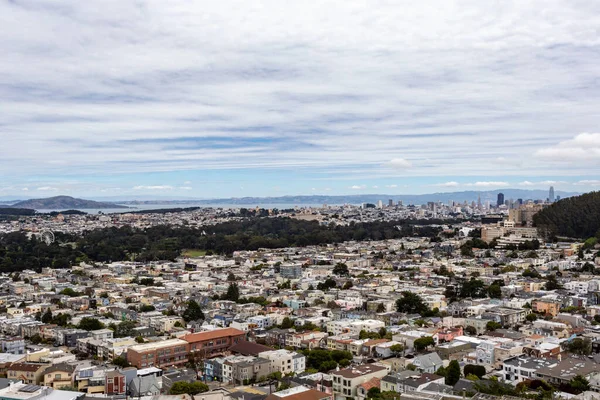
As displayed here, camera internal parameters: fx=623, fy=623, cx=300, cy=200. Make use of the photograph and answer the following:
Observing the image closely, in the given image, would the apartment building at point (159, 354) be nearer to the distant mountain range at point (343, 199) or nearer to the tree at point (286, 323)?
the tree at point (286, 323)

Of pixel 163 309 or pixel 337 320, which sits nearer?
pixel 337 320

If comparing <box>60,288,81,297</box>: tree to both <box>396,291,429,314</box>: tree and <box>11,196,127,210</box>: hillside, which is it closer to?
<box>396,291,429,314</box>: tree

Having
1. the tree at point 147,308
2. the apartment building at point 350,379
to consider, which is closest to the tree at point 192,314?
the tree at point 147,308

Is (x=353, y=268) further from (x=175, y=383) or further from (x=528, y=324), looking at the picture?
(x=175, y=383)

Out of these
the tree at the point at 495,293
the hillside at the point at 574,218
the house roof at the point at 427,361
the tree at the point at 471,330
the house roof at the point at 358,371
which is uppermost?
the hillside at the point at 574,218

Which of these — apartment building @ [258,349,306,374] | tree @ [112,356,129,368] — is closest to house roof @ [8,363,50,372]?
tree @ [112,356,129,368]

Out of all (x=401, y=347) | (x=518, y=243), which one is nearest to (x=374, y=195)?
(x=518, y=243)
